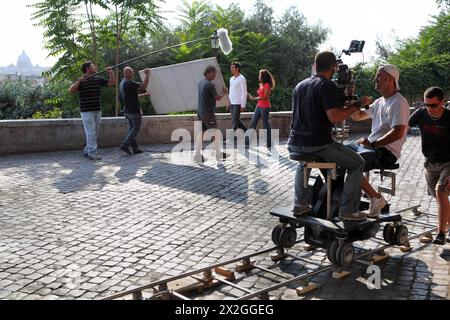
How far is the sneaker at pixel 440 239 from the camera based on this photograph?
5480mm

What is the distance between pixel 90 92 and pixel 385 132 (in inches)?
271

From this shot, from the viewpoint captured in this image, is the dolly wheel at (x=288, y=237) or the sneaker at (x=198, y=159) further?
the sneaker at (x=198, y=159)

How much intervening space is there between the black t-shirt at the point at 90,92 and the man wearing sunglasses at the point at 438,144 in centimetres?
686

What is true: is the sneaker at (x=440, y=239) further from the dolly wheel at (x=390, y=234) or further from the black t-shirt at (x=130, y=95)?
the black t-shirt at (x=130, y=95)

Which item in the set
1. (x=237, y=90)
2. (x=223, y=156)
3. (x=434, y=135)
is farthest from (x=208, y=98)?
(x=434, y=135)

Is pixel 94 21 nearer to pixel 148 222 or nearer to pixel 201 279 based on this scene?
pixel 148 222

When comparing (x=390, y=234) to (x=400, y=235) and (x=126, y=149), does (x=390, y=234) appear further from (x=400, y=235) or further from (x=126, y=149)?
(x=126, y=149)

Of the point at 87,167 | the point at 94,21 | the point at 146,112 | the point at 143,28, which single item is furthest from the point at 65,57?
the point at 87,167

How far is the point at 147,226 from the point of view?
6.27 m

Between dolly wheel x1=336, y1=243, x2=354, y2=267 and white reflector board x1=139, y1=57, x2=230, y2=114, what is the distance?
29.3 feet

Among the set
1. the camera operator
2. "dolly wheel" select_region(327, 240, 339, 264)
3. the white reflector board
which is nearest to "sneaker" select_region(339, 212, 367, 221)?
the camera operator

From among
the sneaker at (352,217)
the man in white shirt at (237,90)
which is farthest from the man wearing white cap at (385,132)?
the man in white shirt at (237,90)

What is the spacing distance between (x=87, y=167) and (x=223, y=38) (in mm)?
4248

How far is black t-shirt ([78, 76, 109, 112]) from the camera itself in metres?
10.6
